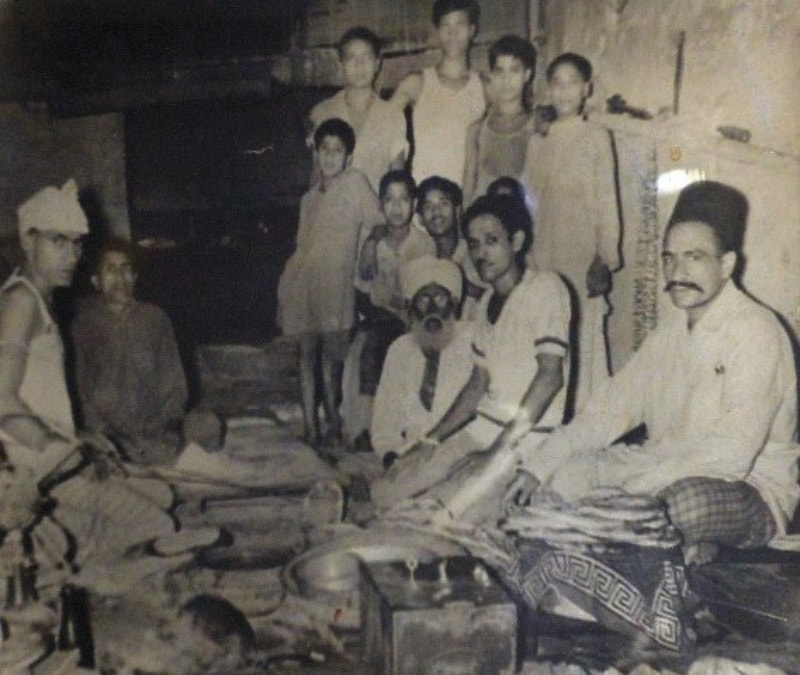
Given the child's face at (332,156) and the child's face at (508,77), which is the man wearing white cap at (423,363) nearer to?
the child's face at (332,156)

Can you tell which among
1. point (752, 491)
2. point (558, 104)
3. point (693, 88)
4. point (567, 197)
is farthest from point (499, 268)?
point (752, 491)

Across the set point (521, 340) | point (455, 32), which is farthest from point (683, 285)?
point (455, 32)

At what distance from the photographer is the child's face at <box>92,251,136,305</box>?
4.29 metres

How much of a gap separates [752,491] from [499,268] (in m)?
1.35

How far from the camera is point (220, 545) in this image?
14.4ft

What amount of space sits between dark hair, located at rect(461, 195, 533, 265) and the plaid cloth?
1181 mm

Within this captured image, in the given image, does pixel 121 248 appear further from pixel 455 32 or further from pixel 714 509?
pixel 714 509

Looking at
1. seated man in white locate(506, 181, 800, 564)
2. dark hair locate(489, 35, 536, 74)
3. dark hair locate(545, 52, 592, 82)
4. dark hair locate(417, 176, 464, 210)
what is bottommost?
seated man in white locate(506, 181, 800, 564)

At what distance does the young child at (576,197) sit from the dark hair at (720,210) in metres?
0.30

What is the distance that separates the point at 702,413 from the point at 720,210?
81 centimetres

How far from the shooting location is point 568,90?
4281 millimetres

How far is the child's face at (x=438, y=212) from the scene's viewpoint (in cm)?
435

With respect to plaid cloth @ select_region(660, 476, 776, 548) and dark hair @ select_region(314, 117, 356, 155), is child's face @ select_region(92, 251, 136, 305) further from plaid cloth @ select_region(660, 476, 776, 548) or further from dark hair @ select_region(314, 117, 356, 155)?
plaid cloth @ select_region(660, 476, 776, 548)

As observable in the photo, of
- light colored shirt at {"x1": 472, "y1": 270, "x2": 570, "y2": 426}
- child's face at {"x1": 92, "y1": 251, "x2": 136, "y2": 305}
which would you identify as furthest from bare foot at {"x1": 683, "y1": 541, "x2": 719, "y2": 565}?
child's face at {"x1": 92, "y1": 251, "x2": 136, "y2": 305}
